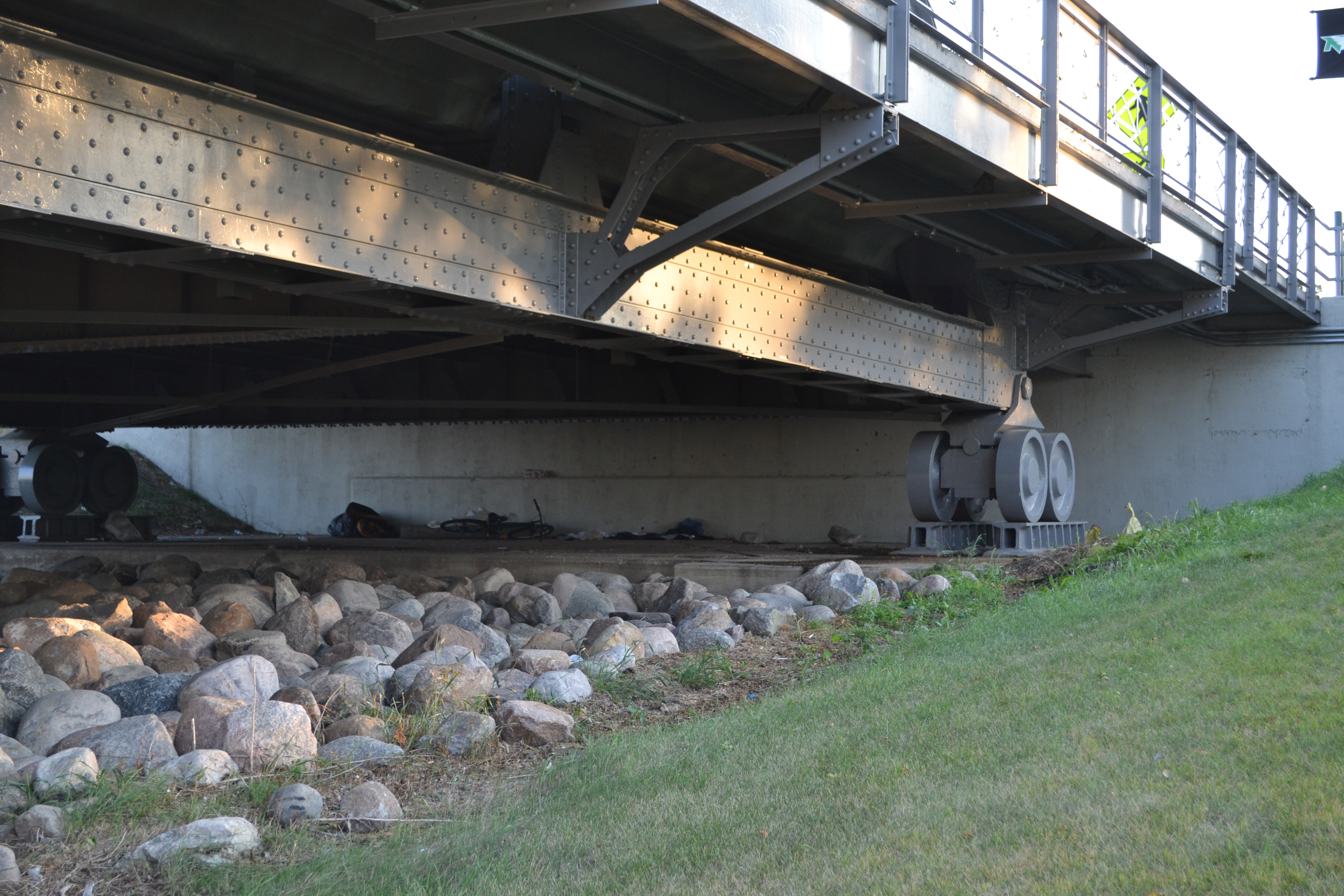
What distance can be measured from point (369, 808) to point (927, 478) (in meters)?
9.84

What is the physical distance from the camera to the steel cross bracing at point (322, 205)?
523cm

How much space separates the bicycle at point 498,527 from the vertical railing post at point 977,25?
13199 millimetres

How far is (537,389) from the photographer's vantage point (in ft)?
52.0

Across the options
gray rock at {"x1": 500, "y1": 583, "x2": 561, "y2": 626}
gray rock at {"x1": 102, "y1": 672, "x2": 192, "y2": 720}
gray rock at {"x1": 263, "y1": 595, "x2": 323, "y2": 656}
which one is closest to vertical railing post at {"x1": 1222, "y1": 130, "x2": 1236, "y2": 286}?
gray rock at {"x1": 500, "y1": 583, "x2": 561, "y2": 626}

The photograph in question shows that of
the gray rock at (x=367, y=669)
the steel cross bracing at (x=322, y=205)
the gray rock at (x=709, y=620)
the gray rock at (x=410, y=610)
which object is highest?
the steel cross bracing at (x=322, y=205)

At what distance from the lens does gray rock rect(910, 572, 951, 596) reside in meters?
9.05

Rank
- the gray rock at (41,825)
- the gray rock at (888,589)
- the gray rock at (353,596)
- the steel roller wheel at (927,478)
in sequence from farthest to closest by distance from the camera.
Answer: the steel roller wheel at (927,478) → the gray rock at (353,596) → the gray rock at (888,589) → the gray rock at (41,825)

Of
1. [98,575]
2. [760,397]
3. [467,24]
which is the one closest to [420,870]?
[467,24]

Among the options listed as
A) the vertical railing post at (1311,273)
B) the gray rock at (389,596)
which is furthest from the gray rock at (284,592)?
the vertical railing post at (1311,273)

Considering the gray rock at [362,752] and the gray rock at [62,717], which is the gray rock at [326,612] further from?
the gray rock at [362,752]

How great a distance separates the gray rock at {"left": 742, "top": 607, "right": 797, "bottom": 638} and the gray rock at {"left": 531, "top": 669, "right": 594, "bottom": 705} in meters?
2.12

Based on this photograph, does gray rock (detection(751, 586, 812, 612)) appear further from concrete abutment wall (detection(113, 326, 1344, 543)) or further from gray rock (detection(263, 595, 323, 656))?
concrete abutment wall (detection(113, 326, 1344, 543))

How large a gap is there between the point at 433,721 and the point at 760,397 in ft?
37.8

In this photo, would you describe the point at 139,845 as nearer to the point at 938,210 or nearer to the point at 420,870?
the point at 420,870
